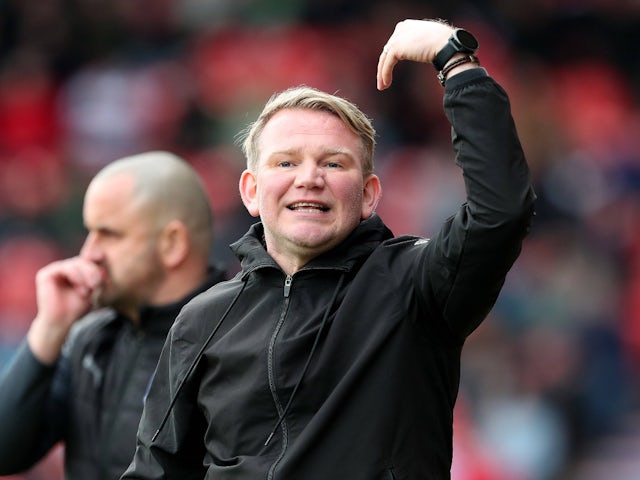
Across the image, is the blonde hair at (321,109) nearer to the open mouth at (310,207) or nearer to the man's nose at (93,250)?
the open mouth at (310,207)

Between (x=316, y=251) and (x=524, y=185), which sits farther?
(x=316, y=251)

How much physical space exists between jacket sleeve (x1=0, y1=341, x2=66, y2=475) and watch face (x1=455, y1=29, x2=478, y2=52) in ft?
7.26

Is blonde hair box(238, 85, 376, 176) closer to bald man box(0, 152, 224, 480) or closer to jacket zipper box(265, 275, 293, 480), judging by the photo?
jacket zipper box(265, 275, 293, 480)

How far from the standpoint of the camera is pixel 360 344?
2.68m

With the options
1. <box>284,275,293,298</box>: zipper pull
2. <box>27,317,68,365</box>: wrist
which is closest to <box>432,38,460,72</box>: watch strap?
<box>284,275,293,298</box>: zipper pull

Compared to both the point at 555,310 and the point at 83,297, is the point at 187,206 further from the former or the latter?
the point at 555,310

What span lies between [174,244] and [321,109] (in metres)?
1.50

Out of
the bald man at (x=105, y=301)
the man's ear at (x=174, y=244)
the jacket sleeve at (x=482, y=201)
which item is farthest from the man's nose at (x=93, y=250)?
the jacket sleeve at (x=482, y=201)

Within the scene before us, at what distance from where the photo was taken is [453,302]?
2.56 metres

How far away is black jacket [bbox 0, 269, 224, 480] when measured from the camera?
4031mm

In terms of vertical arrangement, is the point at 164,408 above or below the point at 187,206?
below

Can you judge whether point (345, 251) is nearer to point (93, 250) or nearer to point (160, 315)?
point (160, 315)

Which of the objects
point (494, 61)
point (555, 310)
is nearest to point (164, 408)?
point (555, 310)

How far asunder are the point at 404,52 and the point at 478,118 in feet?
0.79
